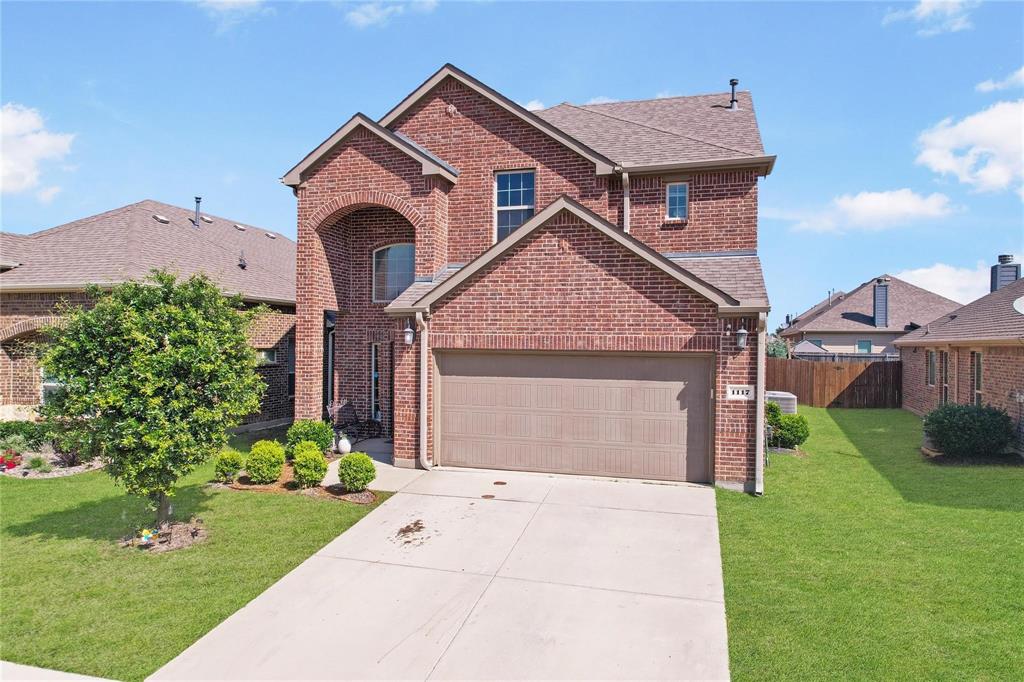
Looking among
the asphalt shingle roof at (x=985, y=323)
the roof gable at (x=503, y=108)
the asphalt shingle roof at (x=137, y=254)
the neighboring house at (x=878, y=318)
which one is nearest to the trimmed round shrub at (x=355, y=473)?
the asphalt shingle roof at (x=137, y=254)

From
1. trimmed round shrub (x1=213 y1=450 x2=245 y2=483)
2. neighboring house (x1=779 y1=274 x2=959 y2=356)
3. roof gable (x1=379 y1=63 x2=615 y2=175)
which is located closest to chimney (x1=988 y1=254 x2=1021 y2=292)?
neighboring house (x1=779 y1=274 x2=959 y2=356)

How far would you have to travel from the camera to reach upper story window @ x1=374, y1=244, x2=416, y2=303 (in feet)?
48.6

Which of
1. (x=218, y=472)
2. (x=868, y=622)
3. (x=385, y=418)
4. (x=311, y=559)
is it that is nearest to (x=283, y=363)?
(x=385, y=418)

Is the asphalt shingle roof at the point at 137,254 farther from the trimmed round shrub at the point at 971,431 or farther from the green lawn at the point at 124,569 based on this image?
the trimmed round shrub at the point at 971,431

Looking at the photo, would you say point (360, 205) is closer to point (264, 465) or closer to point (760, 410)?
point (264, 465)

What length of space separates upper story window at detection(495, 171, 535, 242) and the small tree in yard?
7439 mm

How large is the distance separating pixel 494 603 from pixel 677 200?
1014 centimetres

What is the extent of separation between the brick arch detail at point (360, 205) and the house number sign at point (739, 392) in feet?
24.1

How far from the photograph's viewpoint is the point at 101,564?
6996 millimetres

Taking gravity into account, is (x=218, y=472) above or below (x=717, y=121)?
below

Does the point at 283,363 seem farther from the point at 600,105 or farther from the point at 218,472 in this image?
the point at 600,105

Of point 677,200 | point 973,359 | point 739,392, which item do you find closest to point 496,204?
point 677,200

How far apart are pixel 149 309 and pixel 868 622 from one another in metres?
9.00

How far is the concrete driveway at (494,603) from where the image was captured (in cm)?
496
